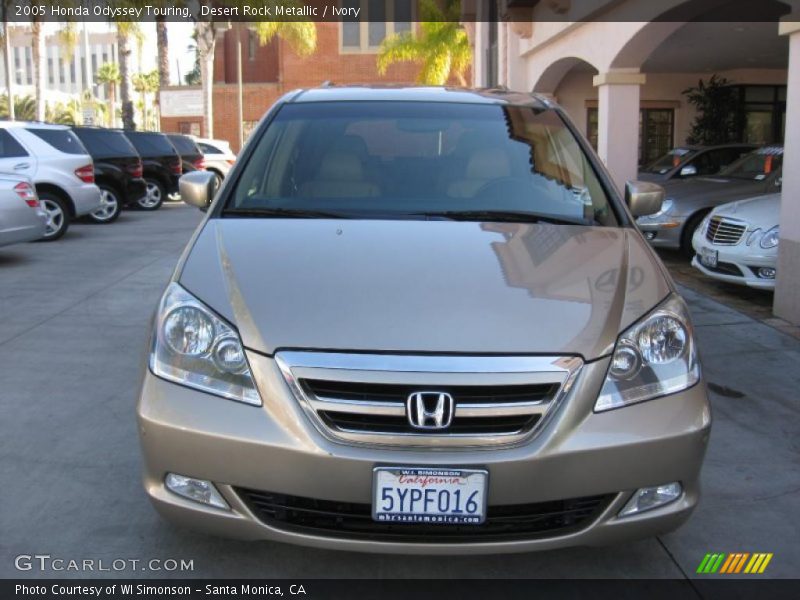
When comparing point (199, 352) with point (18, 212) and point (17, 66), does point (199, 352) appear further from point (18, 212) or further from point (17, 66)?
point (17, 66)

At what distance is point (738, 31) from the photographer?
48.1ft

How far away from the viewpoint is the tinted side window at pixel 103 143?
1598 cm

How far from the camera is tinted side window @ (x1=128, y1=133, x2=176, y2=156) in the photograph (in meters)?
18.7

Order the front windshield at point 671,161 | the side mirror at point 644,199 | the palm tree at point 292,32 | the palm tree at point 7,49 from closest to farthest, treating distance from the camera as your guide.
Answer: the side mirror at point 644,199 < the front windshield at point 671,161 < the palm tree at point 7,49 < the palm tree at point 292,32

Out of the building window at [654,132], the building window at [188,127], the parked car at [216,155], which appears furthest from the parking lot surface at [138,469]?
the building window at [188,127]

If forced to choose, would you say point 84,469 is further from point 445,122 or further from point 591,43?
point 591,43

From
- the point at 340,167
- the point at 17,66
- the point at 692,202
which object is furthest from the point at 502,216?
the point at 17,66

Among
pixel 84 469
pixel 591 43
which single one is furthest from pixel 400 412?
pixel 591 43

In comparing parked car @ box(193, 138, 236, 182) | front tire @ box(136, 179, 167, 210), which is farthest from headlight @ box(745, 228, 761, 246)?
parked car @ box(193, 138, 236, 182)

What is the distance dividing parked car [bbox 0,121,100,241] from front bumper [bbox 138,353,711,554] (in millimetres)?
10556

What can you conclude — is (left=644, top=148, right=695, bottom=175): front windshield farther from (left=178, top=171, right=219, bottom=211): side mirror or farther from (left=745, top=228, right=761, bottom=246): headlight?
(left=178, top=171, right=219, bottom=211): side mirror

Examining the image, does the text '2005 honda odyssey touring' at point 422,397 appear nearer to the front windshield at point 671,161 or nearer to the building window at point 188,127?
the front windshield at point 671,161

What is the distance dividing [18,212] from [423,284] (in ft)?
26.9

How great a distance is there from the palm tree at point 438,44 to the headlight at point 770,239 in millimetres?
21257
